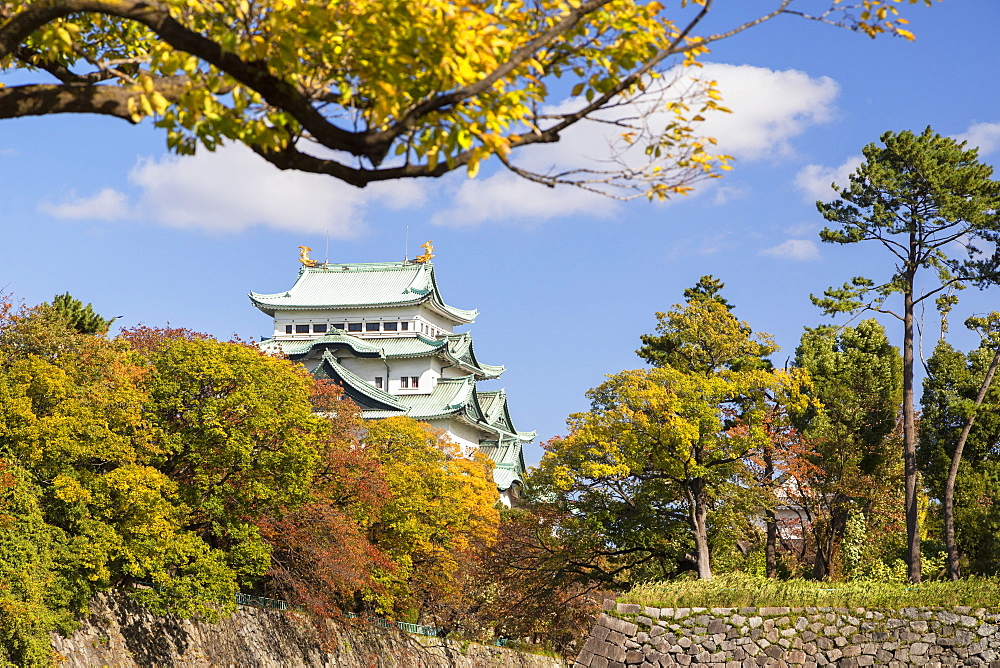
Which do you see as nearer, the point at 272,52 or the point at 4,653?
the point at 272,52

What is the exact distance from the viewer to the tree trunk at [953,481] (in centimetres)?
2270

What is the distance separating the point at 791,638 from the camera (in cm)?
1900

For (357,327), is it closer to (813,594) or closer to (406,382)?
(406,382)

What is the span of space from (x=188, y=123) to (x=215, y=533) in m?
19.3

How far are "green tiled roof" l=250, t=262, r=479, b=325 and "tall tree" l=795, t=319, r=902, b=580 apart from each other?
3004 centimetres

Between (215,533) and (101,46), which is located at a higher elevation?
(101,46)

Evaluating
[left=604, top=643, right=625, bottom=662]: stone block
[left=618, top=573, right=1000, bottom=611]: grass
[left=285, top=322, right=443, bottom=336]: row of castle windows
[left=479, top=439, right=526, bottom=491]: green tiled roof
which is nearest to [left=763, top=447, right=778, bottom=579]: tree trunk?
[left=618, top=573, right=1000, bottom=611]: grass

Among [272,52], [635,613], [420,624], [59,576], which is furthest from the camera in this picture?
[420,624]

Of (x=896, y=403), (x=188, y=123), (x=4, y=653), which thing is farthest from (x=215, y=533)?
(x=188, y=123)

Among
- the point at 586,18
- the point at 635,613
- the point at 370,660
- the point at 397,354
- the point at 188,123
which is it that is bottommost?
the point at 370,660

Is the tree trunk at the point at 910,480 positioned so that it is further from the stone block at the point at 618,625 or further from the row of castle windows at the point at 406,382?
the row of castle windows at the point at 406,382

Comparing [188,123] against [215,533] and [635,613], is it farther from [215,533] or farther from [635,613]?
[215,533]

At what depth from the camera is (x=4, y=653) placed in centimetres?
1656

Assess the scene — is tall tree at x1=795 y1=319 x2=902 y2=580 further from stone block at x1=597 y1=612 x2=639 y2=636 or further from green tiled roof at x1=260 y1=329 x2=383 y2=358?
green tiled roof at x1=260 y1=329 x2=383 y2=358
